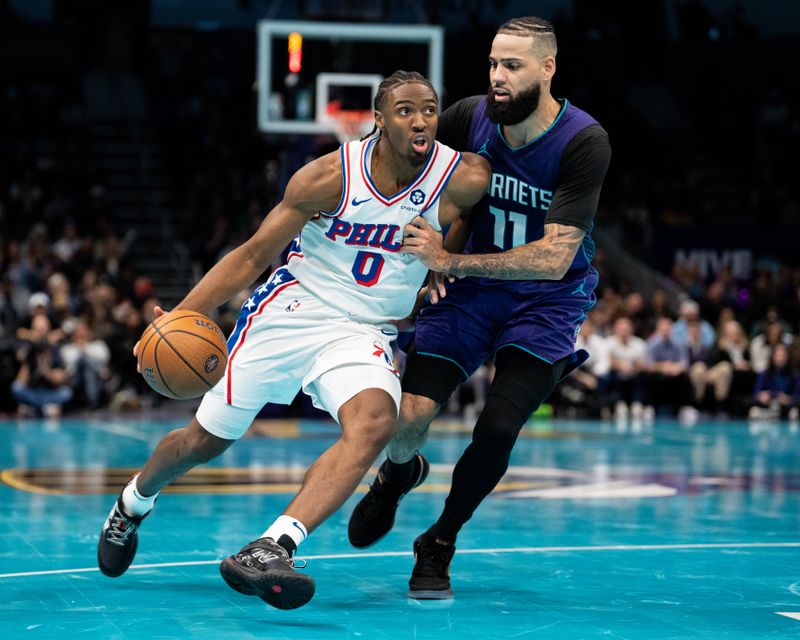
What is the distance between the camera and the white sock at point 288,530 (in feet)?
16.0

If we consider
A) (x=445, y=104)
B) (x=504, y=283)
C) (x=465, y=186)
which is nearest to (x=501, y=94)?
(x=465, y=186)

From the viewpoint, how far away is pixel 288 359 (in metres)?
5.45

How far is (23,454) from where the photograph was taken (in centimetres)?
1132

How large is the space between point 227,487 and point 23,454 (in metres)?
2.85

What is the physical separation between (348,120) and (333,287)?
11.1 m

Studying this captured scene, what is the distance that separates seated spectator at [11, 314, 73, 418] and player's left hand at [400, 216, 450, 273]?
10.9 metres

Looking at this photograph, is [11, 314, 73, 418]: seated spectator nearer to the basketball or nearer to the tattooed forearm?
the basketball

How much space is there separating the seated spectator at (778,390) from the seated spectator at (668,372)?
2.82ft

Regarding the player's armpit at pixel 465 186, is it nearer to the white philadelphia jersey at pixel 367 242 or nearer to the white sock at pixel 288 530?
the white philadelphia jersey at pixel 367 242

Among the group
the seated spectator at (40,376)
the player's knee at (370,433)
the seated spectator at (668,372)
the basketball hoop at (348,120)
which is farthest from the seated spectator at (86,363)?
the player's knee at (370,433)

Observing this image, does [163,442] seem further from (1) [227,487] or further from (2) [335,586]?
(1) [227,487]

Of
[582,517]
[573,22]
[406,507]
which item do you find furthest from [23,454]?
[573,22]

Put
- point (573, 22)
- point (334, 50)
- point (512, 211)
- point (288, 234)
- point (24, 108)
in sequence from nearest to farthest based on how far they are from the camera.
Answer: point (288, 234), point (512, 211), point (334, 50), point (24, 108), point (573, 22)

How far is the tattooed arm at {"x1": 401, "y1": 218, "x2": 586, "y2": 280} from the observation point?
550 cm
